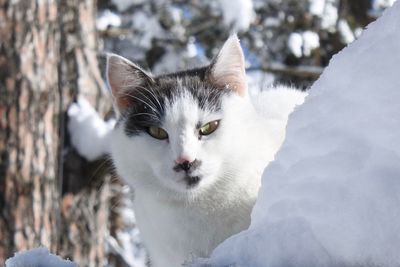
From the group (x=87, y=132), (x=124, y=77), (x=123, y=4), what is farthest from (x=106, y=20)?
(x=124, y=77)

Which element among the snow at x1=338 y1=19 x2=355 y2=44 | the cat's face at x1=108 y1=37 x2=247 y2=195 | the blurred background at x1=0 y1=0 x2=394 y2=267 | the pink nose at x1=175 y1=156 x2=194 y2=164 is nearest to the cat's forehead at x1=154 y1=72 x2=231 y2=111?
the cat's face at x1=108 y1=37 x2=247 y2=195

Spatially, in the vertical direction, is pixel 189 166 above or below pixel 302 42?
below

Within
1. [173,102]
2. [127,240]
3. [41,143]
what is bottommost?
[173,102]

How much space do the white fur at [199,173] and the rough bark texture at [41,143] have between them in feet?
4.36

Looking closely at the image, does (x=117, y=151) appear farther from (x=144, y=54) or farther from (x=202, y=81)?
(x=144, y=54)

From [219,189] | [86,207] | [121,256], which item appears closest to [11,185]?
[86,207]

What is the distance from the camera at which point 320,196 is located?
61 cm

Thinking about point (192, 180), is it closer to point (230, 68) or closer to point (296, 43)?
point (230, 68)

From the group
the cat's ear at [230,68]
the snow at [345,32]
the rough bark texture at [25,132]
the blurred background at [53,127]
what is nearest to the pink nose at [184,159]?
the cat's ear at [230,68]

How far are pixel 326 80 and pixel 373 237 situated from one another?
19cm

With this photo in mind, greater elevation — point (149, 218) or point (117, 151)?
point (117, 151)

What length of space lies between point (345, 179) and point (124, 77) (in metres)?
1.37

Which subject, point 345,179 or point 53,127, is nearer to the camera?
point 345,179

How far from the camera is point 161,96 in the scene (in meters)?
1.81
